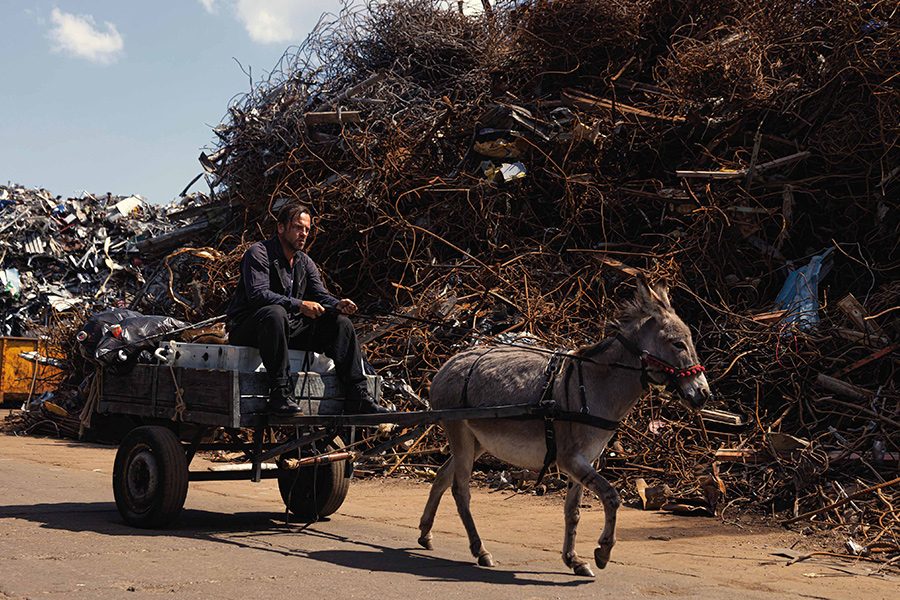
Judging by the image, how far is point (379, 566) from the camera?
701 centimetres

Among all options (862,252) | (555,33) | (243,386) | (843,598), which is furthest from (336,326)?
(555,33)

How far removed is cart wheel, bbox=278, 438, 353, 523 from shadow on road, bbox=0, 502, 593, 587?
163mm

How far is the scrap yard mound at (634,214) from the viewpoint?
10.8 m

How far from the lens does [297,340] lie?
8477 mm

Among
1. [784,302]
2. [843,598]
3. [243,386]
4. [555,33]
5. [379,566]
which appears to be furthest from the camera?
[555,33]

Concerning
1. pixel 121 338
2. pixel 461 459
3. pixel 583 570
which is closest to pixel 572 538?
pixel 583 570

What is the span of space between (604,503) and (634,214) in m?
8.57

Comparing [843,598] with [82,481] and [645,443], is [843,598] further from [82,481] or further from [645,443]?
[82,481]

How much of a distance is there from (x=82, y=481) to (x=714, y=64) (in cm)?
1029

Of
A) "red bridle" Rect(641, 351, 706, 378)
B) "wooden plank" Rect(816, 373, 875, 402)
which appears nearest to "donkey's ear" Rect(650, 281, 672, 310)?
"red bridle" Rect(641, 351, 706, 378)

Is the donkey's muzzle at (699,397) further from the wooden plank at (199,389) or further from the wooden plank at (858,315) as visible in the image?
the wooden plank at (858,315)

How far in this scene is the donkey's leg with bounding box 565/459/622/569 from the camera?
6668 millimetres

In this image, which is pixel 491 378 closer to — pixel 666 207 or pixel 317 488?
pixel 317 488

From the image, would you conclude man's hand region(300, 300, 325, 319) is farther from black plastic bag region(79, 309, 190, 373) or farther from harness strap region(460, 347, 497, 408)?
black plastic bag region(79, 309, 190, 373)
